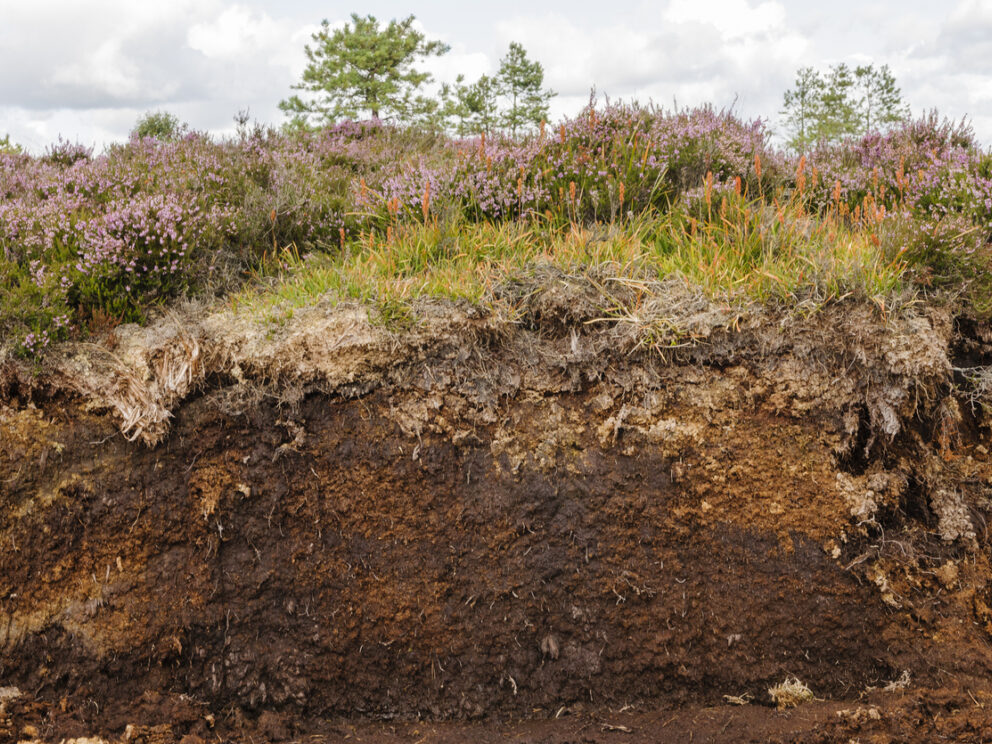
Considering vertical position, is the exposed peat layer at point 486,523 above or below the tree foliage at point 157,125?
below

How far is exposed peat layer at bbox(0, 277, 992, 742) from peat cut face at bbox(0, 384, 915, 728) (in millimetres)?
16

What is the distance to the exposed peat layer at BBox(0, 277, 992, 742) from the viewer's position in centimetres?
409

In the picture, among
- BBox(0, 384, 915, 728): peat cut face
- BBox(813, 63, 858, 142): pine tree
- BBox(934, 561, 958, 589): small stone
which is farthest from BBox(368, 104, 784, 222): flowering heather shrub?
BBox(813, 63, 858, 142): pine tree

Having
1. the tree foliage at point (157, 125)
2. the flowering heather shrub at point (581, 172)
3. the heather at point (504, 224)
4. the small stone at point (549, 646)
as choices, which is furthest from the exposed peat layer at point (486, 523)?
the tree foliage at point (157, 125)

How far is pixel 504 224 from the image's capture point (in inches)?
200

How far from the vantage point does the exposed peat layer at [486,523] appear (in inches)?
161

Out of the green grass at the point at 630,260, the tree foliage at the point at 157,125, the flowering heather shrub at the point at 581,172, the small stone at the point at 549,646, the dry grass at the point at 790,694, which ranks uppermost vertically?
the tree foliage at the point at 157,125

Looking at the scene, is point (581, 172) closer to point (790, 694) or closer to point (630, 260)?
point (630, 260)

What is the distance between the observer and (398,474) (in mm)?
4191

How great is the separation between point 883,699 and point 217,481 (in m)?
4.06

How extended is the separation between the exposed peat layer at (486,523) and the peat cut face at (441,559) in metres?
0.02

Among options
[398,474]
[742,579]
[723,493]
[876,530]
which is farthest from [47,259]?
[876,530]

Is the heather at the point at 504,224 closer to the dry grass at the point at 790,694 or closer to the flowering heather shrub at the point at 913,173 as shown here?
the flowering heather shrub at the point at 913,173

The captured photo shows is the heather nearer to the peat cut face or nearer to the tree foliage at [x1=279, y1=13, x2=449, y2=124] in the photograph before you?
the peat cut face
